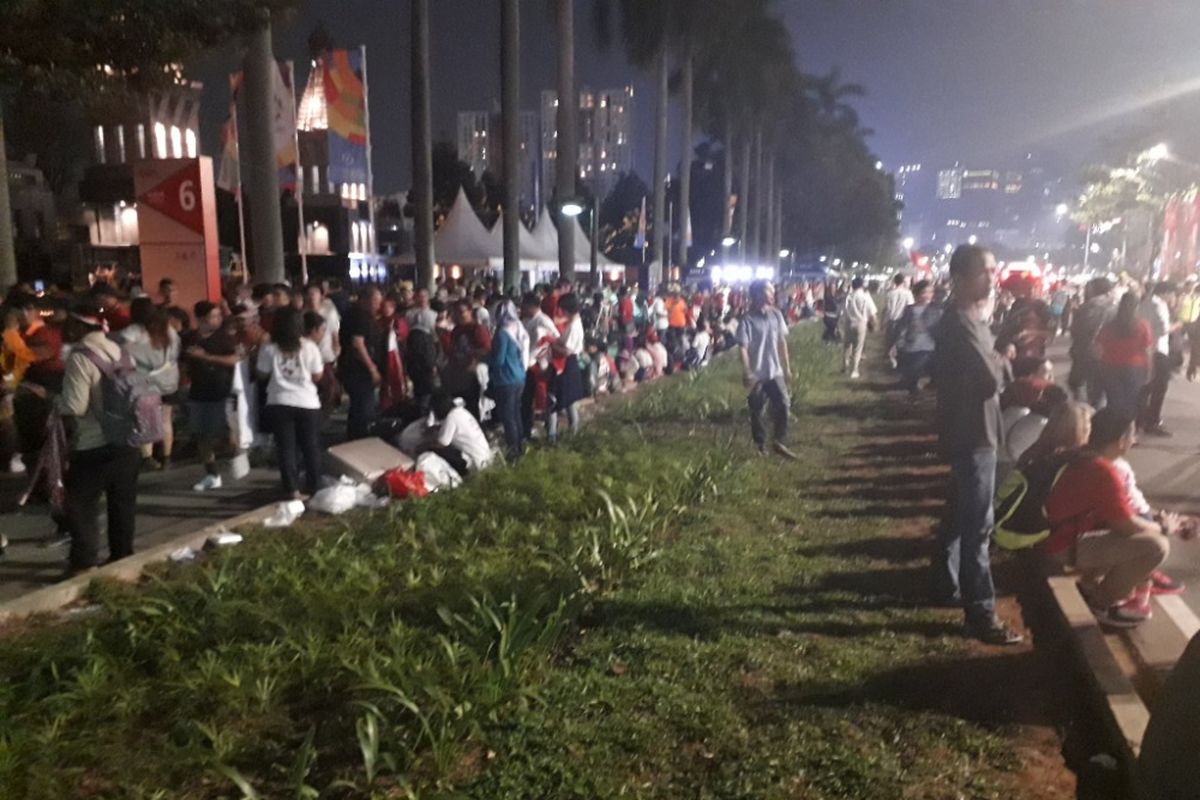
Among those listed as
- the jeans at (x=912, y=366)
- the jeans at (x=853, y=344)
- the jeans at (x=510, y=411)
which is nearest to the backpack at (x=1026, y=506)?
the jeans at (x=510, y=411)

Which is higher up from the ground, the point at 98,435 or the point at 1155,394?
the point at 98,435

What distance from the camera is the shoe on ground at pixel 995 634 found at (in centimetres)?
541

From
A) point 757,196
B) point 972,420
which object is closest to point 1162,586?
point 972,420

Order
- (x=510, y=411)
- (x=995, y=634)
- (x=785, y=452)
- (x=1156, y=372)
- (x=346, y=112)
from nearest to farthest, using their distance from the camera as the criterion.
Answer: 1. (x=995, y=634)
2. (x=510, y=411)
3. (x=785, y=452)
4. (x=1156, y=372)
5. (x=346, y=112)

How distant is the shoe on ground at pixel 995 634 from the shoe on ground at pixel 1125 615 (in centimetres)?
70

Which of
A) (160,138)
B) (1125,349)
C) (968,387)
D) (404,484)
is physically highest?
(160,138)

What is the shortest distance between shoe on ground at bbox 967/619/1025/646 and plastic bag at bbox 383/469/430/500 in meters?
4.62

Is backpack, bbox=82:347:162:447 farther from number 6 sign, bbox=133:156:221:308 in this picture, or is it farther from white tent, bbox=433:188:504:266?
white tent, bbox=433:188:504:266

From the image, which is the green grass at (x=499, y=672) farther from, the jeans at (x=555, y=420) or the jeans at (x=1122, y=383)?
the jeans at (x=1122, y=383)

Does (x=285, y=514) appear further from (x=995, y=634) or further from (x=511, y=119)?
(x=511, y=119)

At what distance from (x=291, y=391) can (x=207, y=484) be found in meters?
1.56

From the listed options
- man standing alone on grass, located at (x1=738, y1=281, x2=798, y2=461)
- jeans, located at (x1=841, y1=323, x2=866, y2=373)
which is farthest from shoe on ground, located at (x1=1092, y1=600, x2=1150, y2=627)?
jeans, located at (x1=841, y1=323, x2=866, y2=373)

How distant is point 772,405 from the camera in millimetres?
10805

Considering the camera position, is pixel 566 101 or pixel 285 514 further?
pixel 566 101
